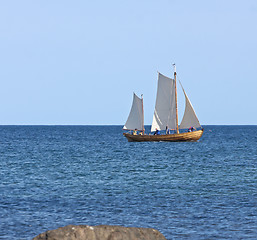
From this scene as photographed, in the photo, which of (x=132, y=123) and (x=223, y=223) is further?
(x=132, y=123)

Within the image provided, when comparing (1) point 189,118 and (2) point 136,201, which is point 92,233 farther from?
(1) point 189,118

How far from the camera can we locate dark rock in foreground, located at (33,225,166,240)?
11440 mm

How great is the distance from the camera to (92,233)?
1163 cm

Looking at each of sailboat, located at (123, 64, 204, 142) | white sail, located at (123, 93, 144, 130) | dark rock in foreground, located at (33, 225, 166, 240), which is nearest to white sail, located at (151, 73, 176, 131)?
sailboat, located at (123, 64, 204, 142)

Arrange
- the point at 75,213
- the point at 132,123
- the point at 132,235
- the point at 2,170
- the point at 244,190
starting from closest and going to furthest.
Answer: the point at 132,235
the point at 75,213
the point at 244,190
the point at 2,170
the point at 132,123

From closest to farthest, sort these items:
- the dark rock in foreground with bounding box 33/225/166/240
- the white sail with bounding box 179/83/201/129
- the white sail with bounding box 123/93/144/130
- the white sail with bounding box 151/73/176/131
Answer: the dark rock in foreground with bounding box 33/225/166/240, the white sail with bounding box 179/83/201/129, the white sail with bounding box 151/73/176/131, the white sail with bounding box 123/93/144/130

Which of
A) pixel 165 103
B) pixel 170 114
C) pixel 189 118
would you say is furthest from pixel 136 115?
pixel 189 118

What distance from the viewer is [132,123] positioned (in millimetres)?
93500

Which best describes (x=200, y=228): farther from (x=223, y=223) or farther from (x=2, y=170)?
(x=2, y=170)

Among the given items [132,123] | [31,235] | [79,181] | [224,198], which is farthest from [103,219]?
[132,123]

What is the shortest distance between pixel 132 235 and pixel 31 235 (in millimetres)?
7274

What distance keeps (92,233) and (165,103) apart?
2902 inches

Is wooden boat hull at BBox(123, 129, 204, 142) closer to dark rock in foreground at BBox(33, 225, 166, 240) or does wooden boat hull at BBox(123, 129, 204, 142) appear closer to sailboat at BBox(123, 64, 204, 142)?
sailboat at BBox(123, 64, 204, 142)

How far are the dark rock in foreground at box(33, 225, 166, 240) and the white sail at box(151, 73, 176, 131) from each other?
72.9m
